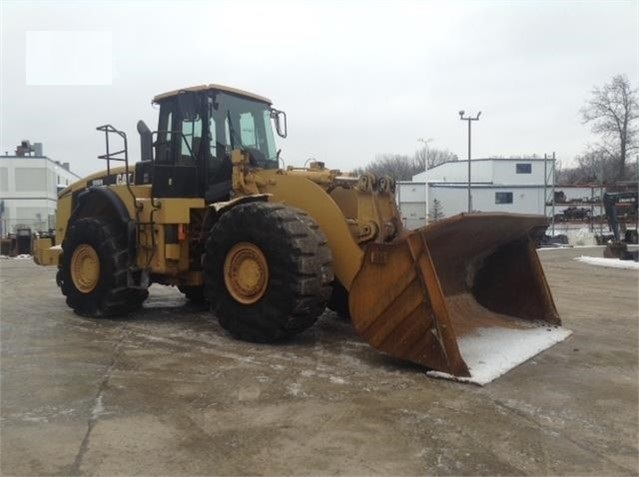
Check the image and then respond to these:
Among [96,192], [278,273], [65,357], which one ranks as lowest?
[65,357]

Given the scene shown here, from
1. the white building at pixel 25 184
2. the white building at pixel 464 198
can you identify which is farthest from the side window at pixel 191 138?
the white building at pixel 25 184

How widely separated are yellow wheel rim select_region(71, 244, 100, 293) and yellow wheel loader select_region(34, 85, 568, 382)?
0.06 feet

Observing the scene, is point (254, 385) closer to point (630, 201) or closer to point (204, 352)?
point (204, 352)

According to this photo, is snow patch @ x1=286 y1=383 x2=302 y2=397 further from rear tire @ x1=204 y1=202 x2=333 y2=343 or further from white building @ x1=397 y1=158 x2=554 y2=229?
white building @ x1=397 y1=158 x2=554 y2=229

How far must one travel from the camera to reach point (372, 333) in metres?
5.48

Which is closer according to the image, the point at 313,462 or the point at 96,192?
the point at 313,462

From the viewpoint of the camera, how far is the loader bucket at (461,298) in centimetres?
514

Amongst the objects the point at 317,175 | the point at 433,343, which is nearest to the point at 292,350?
the point at 433,343

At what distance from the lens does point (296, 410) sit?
4.46m

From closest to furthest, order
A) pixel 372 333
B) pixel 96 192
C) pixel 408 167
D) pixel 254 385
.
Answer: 1. pixel 254 385
2. pixel 372 333
3. pixel 96 192
4. pixel 408 167

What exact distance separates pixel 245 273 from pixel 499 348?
262 cm

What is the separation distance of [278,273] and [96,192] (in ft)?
11.9

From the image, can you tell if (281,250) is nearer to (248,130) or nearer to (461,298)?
(461,298)

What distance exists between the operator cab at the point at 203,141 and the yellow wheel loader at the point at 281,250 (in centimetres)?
2
